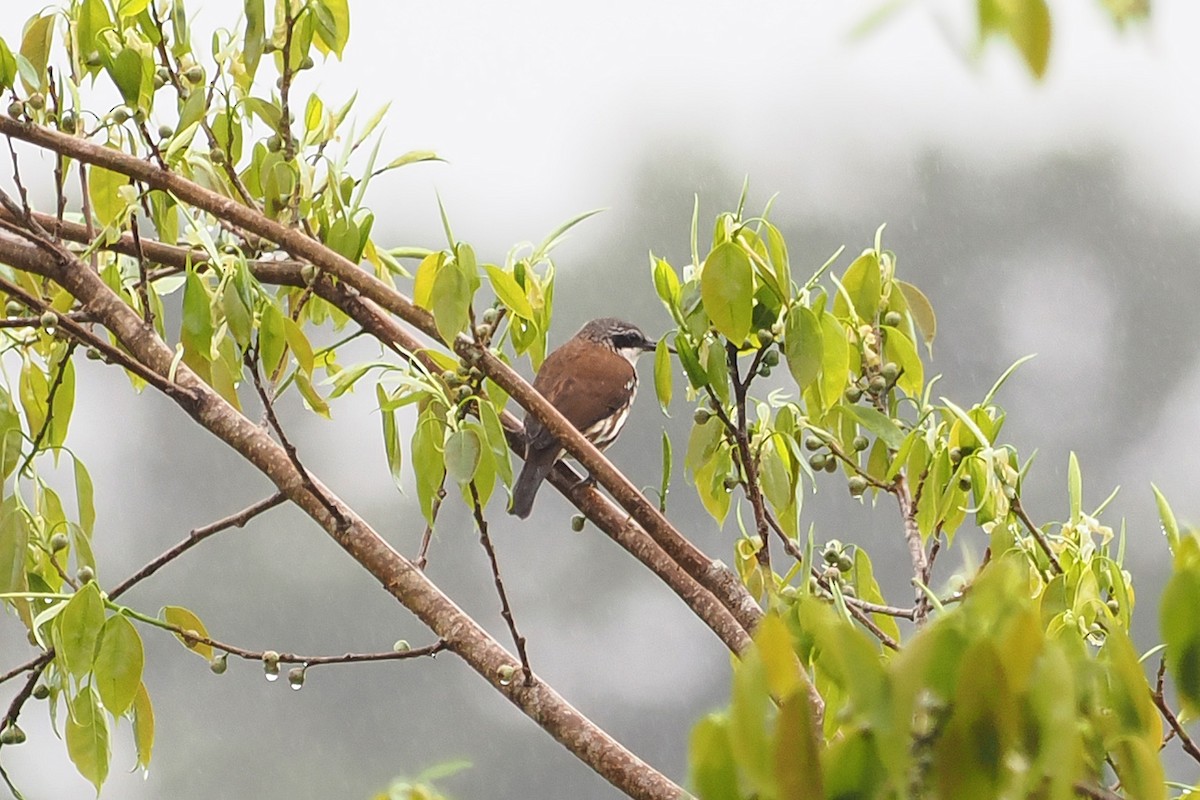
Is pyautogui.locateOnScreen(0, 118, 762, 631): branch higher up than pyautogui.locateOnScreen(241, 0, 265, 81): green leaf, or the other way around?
pyautogui.locateOnScreen(241, 0, 265, 81): green leaf

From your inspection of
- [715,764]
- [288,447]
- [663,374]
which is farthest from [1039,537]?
[715,764]

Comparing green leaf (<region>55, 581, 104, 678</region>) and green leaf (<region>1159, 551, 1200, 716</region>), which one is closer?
green leaf (<region>1159, 551, 1200, 716</region>)

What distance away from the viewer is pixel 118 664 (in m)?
0.82

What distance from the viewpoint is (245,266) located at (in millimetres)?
902

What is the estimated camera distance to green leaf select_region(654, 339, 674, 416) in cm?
96

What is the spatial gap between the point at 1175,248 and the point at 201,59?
2961 millimetres

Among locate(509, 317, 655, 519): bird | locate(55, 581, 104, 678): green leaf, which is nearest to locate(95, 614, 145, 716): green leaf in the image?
locate(55, 581, 104, 678): green leaf

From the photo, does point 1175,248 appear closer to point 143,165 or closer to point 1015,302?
point 1015,302

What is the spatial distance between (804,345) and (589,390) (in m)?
0.94

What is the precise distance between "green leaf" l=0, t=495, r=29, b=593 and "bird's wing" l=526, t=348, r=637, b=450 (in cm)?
87

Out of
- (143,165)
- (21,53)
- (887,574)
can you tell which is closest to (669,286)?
(143,165)

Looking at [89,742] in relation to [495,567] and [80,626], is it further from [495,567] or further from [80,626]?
[495,567]

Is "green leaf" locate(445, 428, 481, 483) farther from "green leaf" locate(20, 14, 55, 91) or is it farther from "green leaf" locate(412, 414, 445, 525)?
"green leaf" locate(20, 14, 55, 91)

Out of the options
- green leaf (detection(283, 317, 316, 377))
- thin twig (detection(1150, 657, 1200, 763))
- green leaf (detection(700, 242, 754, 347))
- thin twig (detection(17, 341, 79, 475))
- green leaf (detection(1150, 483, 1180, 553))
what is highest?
thin twig (detection(17, 341, 79, 475))
